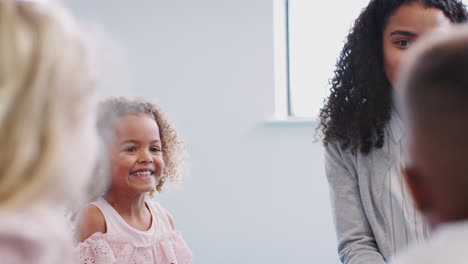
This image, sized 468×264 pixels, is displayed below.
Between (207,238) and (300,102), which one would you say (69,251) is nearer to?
(207,238)

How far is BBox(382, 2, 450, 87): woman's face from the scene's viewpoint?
146 cm

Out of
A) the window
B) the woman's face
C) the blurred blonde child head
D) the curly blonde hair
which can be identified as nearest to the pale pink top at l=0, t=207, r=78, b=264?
the blurred blonde child head

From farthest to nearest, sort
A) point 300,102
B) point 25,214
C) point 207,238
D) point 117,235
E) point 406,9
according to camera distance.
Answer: point 300,102
point 207,238
point 117,235
point 406,9
point 25,214

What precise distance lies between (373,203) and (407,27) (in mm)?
441

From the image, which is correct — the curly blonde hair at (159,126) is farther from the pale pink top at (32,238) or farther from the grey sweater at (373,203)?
the pale pink top at (32,238)

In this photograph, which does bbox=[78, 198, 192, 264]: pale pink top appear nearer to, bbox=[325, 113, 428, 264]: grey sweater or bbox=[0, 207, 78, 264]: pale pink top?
bbox=[325, 113, 428, 264]: grey sweater

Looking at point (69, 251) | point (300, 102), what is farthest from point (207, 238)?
point (69, 251)

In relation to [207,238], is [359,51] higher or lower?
higher

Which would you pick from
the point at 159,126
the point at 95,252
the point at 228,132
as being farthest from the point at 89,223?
the point at 228,132

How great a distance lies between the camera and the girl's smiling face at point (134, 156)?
5.99ft

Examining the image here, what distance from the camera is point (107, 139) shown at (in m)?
1.79

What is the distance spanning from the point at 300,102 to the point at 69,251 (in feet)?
8.82

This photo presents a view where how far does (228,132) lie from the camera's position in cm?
322

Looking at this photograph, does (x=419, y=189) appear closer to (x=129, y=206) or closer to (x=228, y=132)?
(x=129, y=206)
